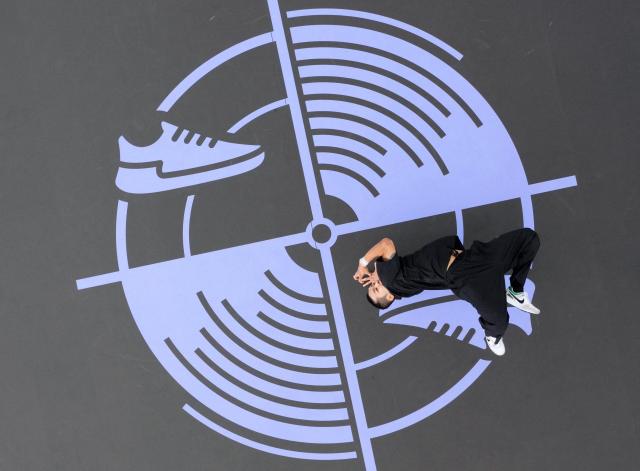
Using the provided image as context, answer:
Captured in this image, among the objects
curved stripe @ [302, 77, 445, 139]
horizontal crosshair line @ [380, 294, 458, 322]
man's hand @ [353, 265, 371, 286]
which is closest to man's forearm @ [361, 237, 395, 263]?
man's hand @ [353, 265, 371, 286]

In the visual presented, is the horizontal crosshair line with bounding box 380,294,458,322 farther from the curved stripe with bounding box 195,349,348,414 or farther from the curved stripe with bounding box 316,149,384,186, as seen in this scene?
the curved stripe with bounding box 316,149,384,186

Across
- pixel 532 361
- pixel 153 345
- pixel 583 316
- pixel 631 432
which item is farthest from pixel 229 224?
pixel 631 432

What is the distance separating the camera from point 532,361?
180 inches

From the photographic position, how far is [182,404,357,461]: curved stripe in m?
4.59

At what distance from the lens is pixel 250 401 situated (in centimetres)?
465

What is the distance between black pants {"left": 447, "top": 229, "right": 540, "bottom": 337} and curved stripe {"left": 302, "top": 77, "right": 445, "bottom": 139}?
1232 millimetres

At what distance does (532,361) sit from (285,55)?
11.0ft

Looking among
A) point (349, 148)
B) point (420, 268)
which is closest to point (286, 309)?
point (420, 268)

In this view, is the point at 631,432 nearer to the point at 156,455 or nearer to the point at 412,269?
the point at 412,269

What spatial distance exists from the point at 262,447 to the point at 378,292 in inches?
69.9

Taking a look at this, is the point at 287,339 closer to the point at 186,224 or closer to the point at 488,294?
the point at 186,224

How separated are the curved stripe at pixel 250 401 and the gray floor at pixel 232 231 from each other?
9.9 inches

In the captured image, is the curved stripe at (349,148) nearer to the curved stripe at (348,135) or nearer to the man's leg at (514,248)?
the curved stripe at (348,135)

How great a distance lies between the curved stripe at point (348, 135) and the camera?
460cm
